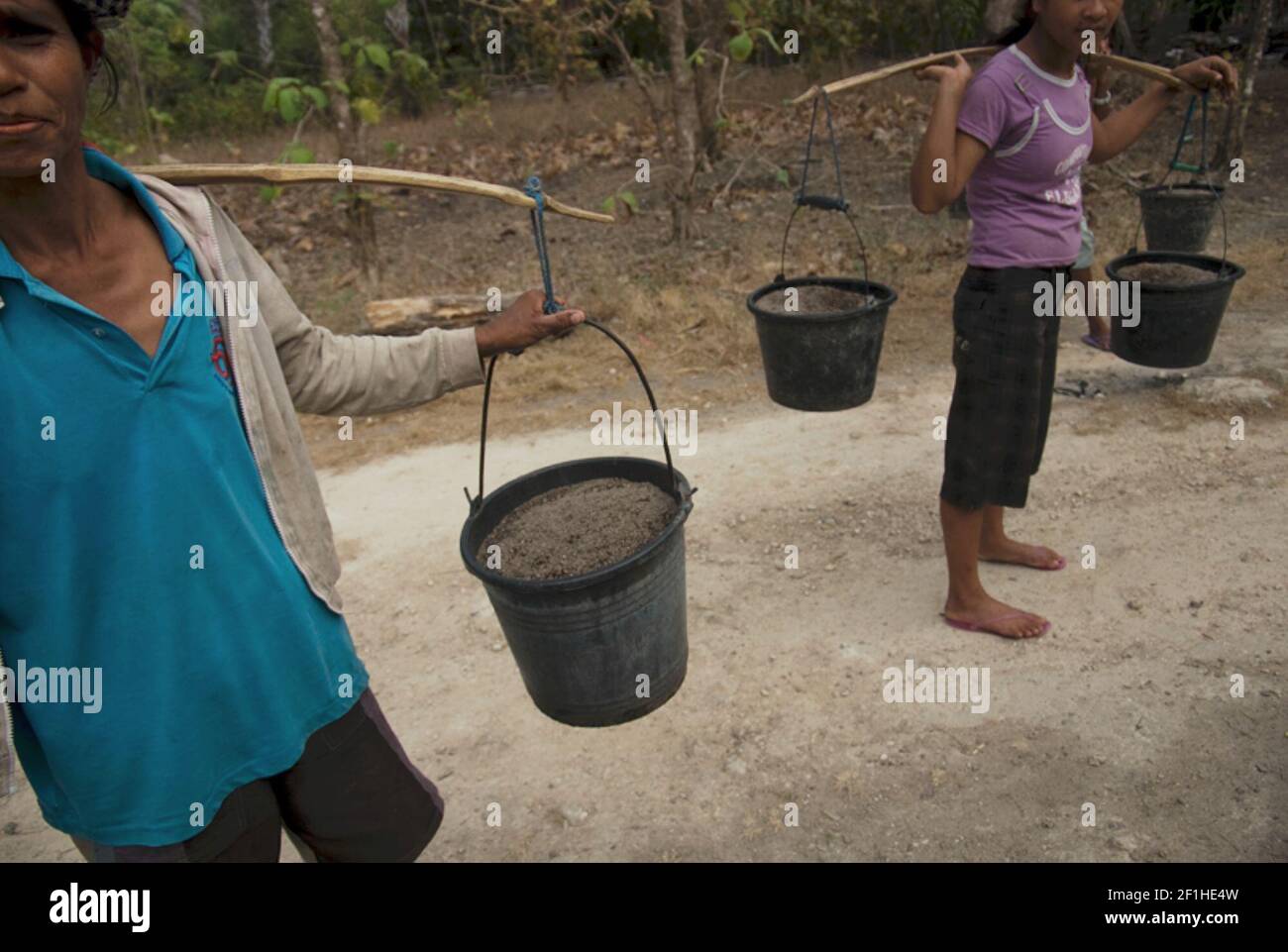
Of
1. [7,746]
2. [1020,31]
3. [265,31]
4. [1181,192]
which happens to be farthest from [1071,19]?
[265,31]

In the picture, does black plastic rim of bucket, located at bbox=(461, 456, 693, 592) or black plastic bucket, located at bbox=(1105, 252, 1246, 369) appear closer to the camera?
black plastic rim of bucket, located at bbox=(461, 456, 693, 592)

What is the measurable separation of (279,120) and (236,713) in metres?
14.5

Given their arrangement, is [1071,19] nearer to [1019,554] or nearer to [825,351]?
[825,351]

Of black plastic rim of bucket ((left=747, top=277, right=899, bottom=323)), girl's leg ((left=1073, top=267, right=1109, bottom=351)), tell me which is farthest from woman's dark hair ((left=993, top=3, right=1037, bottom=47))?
girl's leg ((left=1073, top=267, right=1109, bottom=351))

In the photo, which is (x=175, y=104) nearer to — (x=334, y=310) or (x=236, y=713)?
(x=334, y=310)

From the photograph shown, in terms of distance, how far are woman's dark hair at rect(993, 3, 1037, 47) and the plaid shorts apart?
2.26ft

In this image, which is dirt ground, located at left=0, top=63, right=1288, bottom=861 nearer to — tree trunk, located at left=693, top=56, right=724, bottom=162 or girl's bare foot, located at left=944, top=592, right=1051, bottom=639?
girl's bare foot, located at left=944, top=592, right=1051, bottom=639

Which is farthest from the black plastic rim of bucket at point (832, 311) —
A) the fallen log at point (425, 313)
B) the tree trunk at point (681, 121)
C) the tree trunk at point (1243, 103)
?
the tree trunk at point (1243, 103)

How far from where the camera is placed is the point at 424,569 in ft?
13.2

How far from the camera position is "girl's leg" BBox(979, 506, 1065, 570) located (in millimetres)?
3518

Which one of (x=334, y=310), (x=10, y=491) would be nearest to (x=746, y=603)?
(x=10, y=491)

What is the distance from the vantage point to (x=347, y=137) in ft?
22.1

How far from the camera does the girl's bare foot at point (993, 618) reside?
3.14 meters

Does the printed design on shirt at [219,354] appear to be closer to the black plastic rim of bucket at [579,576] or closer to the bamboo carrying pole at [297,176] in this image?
the bamboo carrying pole at [297,176]
